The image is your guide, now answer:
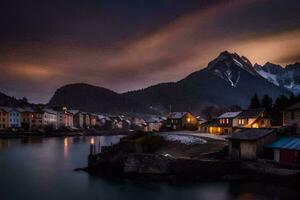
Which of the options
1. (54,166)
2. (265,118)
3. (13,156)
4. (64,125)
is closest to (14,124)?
(64,125)

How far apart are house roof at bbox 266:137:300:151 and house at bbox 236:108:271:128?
84.7 ft

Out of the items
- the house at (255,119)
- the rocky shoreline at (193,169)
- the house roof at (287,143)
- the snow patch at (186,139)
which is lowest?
the rocky shoreline at (193,169)

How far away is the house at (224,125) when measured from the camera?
80.1m

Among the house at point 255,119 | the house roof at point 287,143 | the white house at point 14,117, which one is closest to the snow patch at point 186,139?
the house roof at point 287,143

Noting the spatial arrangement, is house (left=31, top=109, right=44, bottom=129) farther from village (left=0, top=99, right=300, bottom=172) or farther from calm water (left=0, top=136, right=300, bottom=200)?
calm water (left=0, top=136, right=300, bottom=200)

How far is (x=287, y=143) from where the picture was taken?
1805 inches

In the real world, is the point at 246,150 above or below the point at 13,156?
above

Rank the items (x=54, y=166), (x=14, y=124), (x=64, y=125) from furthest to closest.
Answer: (x=64, y=125), (x=14, y=124), (x=54, y=166)

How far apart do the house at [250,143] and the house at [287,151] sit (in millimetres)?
1409

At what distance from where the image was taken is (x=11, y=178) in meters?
52.7

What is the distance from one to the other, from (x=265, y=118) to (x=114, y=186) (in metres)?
42.3

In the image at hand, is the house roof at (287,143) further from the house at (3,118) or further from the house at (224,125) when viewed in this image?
the house at (3,118)

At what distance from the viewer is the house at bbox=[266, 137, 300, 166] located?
43.1 metres

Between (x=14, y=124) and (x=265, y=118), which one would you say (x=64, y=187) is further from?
(x=14, y=124)
